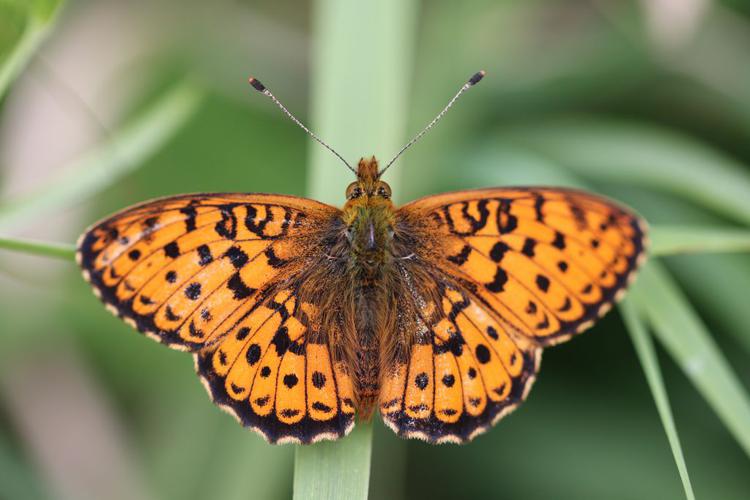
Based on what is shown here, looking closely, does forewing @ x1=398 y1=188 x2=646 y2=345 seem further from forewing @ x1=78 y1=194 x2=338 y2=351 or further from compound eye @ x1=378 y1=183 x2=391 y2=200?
forewing @ x1=78 y1=194 x2=338 y2=351

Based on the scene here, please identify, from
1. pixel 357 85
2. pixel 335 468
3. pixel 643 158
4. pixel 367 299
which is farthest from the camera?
pixel 643 158

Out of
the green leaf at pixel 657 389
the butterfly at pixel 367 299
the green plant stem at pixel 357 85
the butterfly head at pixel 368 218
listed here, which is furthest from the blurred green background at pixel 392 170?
the green leaf at pixel 657 389

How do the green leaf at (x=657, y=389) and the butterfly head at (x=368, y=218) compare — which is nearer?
the green leaf at (x=657, y=389)

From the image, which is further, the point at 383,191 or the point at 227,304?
the point at 383,191

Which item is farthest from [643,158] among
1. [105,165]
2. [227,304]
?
[105,165]

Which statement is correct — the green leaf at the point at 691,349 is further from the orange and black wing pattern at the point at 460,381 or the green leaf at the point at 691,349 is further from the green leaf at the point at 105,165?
the green leaf at the point at 105,165

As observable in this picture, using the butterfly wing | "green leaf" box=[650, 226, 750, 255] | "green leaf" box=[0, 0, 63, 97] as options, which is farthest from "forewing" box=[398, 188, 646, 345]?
"green leaf" box=[0, 0, 63, 97]

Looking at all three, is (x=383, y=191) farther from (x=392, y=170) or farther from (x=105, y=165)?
(x=105, y=165)
